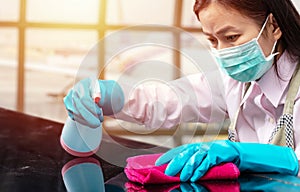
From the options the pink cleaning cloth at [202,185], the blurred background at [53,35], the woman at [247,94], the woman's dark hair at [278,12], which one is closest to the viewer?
the pink cleaning cloth at [202,185]

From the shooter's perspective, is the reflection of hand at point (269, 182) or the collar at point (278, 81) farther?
the collar at point (278, 81)

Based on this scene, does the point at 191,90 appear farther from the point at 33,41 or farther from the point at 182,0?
the point at 33,41

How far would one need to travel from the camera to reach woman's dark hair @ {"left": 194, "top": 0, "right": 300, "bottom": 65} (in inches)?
38.0

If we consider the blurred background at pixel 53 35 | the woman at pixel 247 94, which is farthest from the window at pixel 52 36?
the woman at pixel 247 94

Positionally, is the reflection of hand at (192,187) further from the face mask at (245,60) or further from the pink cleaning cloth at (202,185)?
the face mask at (245,60)

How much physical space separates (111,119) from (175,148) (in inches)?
5.7

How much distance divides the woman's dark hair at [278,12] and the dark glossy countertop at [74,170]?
296 mm

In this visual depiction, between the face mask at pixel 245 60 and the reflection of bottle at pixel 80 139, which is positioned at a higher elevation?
the face mask at pixel 245 60

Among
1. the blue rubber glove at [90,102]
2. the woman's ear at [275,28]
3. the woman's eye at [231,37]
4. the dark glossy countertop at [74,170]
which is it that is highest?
the woman's ear at [275,28]

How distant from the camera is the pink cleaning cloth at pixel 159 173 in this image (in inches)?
29.7

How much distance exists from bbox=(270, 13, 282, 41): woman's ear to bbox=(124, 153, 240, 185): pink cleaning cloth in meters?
0.34

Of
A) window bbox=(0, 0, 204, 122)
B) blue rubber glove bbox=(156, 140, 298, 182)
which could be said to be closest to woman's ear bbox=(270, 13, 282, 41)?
blue rubber glove bbox=(156, 140, 298, 182)

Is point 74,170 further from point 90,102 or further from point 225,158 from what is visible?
point 225,158

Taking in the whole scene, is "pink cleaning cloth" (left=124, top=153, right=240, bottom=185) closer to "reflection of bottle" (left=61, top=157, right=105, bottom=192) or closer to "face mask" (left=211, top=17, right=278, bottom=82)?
"reflection of bottle" (left=61, top=157, right=105, bottom=192)
